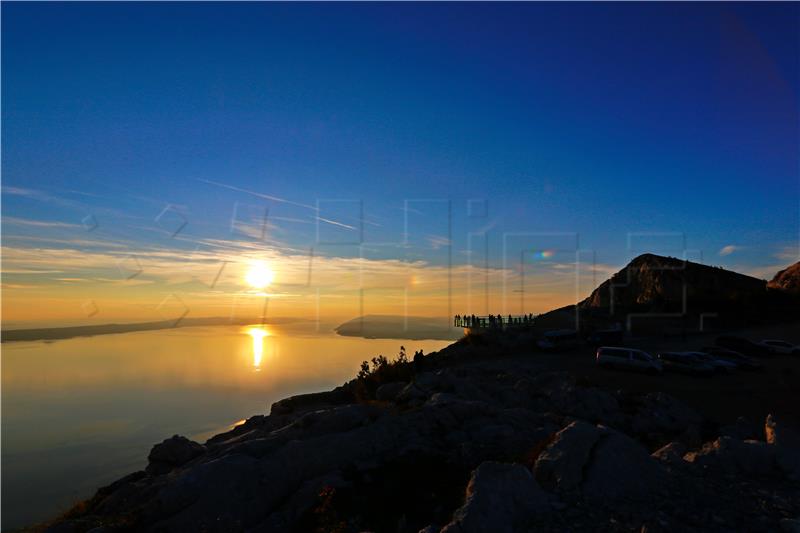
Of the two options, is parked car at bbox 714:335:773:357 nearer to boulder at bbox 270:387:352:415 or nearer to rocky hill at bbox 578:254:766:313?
rocky hill at bbox 578:254:766:313

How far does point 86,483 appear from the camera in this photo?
1302 inches

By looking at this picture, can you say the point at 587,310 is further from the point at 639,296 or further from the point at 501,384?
the point at 501,384

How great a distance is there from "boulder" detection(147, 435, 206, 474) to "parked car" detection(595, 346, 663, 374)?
24.3 m

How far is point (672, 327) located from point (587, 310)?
32.4 feet

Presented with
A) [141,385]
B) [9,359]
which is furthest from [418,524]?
[9,359]

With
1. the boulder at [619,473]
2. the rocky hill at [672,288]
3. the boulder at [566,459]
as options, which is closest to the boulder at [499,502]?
the boulder at [566,459]

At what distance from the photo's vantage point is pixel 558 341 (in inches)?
1622

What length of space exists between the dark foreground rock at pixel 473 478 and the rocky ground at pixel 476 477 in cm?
3

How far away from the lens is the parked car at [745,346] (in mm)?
38750

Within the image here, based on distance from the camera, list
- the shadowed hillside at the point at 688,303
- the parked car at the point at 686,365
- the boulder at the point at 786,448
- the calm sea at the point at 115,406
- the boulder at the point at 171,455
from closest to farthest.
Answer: the boulder at the point at 786,448
the boulder at the point at 171,455
the parked car at the point at 686,365
the calm sea at the point at 115,406
the shadowed hillside at the point at 688,303

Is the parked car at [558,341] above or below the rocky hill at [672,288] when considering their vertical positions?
below

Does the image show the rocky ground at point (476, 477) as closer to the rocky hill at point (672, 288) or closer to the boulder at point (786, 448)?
the boulder at point (786, 448)

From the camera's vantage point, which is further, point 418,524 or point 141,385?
point 141,385

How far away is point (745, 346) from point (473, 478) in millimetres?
41383
